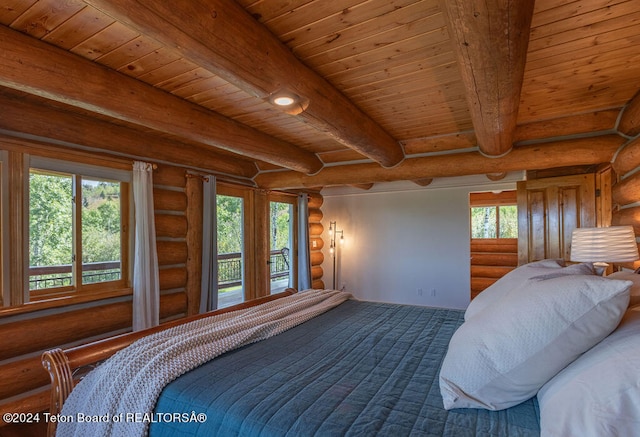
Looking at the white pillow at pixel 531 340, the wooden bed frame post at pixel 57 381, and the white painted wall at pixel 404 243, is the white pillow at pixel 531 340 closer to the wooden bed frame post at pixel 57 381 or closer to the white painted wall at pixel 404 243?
the wooden bed frame post at pixel 57 381

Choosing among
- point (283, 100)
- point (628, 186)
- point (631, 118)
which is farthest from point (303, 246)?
point (631, 118)

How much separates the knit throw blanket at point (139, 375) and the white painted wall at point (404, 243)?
13.8 feet

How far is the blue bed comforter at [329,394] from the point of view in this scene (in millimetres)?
1066

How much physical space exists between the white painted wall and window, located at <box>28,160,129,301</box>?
13.1ft

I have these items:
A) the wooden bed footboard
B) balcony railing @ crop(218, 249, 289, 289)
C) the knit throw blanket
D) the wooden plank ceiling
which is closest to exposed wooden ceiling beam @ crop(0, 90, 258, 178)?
the wooden plank ceiling

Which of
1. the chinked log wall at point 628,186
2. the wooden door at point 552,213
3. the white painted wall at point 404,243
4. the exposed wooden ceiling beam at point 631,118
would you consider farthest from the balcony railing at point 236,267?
the exposed wooden ceiling beam at point 631,118

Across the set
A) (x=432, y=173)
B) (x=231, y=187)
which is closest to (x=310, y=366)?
(x=432, y=173)

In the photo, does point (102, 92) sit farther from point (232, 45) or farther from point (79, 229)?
point (79, 229)

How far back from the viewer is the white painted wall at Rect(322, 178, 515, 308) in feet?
17.6

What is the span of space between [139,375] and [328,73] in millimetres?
1991

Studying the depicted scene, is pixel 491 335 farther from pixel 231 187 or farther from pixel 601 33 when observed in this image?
pixel 231 187

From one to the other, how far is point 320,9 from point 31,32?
5.03 ft

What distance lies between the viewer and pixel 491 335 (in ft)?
3.78

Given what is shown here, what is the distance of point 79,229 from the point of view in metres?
2.87
